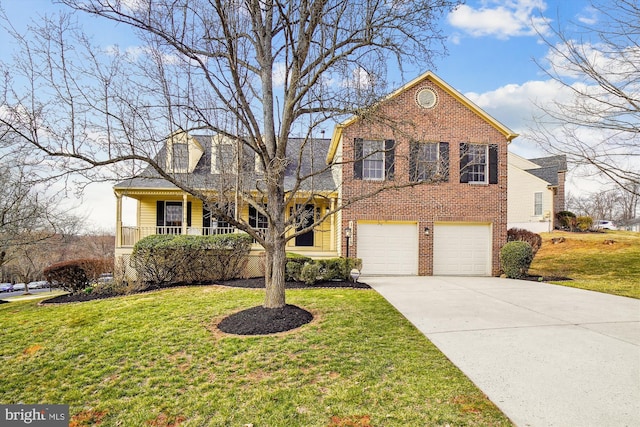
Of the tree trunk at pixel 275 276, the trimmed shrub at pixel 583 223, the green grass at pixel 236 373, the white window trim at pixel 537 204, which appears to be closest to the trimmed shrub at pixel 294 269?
the green grass at pixel 236 373

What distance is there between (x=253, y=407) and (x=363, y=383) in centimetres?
126

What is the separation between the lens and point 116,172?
16.1ft

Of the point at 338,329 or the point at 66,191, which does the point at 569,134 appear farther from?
the point at 66,191

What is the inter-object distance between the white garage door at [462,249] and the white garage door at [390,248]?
0.85m

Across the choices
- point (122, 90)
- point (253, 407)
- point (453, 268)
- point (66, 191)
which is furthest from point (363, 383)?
point (453, 268)

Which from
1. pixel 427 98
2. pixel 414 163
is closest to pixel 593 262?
pixel 427 98

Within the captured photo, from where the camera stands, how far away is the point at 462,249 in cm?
1207

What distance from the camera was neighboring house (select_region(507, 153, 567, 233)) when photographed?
70.8ft

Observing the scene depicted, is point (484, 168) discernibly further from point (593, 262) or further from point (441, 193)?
point (593, 262)

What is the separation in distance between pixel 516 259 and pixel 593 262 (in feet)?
20.5

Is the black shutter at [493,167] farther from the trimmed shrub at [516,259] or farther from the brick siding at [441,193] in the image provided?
the trimmed shrub at [516,259]

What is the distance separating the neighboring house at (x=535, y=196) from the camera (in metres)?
21.6

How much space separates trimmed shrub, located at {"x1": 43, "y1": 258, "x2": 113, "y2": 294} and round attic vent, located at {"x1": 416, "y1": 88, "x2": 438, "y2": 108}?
40.0 ft

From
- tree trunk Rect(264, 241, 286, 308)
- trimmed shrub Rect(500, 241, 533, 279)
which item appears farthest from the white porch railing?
tree trunk Rect(264, 241, 286, 308)
